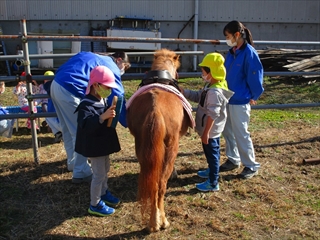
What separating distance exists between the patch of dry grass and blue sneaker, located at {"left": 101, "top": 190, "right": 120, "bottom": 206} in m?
0.08

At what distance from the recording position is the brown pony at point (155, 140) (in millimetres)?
2785

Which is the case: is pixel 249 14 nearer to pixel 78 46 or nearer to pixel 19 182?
pixel 78 46

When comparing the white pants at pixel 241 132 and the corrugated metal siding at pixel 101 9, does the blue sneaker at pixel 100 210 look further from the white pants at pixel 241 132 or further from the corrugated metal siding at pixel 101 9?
the corrugated metal siding at pixel 101 9

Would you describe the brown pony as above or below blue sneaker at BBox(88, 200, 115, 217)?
above

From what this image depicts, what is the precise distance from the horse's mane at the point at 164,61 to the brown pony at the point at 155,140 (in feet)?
2.69

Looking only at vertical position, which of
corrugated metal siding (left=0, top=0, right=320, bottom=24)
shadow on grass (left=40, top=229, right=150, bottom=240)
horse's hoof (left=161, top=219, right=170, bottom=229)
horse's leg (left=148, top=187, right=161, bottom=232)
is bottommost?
shadow on grass (left=40, top=229, right=150, bottom=240)

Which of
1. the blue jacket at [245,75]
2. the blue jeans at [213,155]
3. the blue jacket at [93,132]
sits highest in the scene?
the blue jacket at [245,75]

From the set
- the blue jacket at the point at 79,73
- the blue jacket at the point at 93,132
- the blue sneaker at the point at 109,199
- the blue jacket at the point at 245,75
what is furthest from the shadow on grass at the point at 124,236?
the blue jacket at the point at 245,75

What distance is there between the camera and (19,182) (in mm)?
4078

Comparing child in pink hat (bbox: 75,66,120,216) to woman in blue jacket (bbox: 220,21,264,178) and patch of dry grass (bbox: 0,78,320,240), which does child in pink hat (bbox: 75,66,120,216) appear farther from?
woman in blue jacket (bbox: 220,21,264,178)

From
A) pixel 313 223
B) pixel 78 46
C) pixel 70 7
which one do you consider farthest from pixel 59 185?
pixel 70 7

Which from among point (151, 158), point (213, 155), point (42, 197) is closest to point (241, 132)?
point (213, 155)

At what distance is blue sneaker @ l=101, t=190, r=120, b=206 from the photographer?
3.55 meters

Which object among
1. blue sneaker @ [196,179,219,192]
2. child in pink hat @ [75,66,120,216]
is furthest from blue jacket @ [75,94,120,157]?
blue sneaker @ [196,179,219,192]
